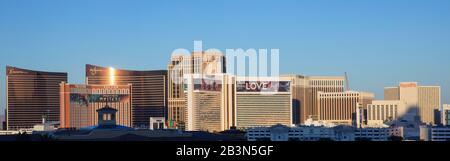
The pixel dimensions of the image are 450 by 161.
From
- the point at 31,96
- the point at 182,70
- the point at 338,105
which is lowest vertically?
the point at 338,105

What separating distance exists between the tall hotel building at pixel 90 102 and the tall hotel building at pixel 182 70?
340cm

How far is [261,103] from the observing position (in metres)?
68.7

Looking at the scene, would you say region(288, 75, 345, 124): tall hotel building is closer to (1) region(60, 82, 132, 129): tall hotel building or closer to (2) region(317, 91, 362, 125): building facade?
(2) region(317, 91, 362, 125): building facade

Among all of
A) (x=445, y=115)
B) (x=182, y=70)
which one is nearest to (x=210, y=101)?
(x=182, y=70)

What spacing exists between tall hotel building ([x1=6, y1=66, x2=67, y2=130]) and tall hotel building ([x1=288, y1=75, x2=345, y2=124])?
62.5ft

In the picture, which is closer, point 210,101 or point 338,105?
point 210,101

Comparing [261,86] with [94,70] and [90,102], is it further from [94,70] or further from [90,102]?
[94,70]

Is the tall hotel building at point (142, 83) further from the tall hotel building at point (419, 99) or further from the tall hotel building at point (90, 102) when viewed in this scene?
the tall hotel building at point (419, 99)

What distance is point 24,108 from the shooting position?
72.2m

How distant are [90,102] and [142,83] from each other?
17.3ft

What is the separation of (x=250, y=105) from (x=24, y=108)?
717 inches

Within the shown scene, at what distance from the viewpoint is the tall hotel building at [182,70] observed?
6756 centimetres
